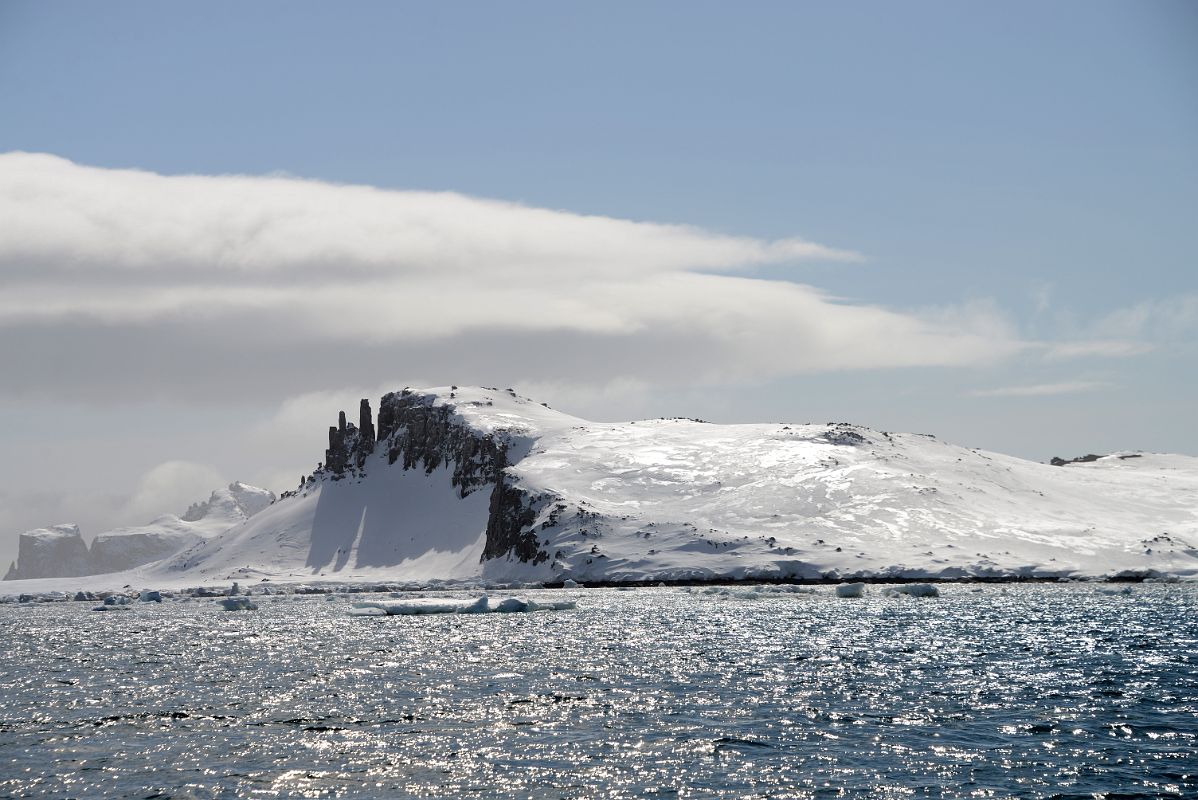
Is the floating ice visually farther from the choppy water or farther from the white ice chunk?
the choppy water

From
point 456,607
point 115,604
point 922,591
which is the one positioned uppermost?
point 922,591

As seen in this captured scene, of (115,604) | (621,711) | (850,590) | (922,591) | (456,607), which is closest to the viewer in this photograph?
(621,711)

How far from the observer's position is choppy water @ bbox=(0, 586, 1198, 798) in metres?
34.8

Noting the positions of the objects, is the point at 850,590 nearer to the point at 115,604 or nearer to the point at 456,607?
the point at 456,607

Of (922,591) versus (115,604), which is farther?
(115,604)

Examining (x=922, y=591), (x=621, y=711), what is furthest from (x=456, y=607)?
(x=621, y=711)

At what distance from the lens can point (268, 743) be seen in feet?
135

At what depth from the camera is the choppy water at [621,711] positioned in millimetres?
34812

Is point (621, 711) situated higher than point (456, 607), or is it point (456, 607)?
point (621, 711)

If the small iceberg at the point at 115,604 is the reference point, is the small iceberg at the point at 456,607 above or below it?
above

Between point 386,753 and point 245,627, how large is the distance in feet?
226

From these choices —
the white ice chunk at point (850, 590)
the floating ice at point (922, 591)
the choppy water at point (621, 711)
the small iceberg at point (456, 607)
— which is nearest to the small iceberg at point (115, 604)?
the small iceberg at point (456, 607)

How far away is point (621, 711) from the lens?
4738cm

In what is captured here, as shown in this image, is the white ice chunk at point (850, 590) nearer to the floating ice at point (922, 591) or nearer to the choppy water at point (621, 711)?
the floating ice at point (922, 591)
